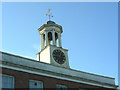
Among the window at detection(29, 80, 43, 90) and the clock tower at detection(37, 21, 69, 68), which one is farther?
the clock tower at detection(37, 21, 69, 68)

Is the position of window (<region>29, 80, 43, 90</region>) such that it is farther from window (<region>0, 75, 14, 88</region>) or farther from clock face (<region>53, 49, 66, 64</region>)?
clock face (<region>53, 49, 66, 64</region>)

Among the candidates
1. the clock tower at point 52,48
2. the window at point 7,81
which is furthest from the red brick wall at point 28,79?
the clock tower at point 52,48

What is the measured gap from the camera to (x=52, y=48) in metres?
34.8

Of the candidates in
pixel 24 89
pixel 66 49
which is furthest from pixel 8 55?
pixel 66 49

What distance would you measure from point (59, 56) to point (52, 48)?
1388 mm

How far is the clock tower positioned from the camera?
34219 mm

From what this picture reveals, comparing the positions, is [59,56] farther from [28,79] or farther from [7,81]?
[7,81]

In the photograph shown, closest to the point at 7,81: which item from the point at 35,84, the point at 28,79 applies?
the point at 28,79

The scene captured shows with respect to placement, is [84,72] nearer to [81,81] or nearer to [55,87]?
[81,81]

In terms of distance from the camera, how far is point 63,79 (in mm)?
29094

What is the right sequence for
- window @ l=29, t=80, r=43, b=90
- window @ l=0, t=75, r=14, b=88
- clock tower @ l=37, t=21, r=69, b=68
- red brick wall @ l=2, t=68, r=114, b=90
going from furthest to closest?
clock tower @ l=37, t=21, r=69, b=68, window @ l=29, t=80, r=43, b=90, red brick wall @ l=2, t=68, r=114, b=90, window @ l=0, t=75, r=14, b=88

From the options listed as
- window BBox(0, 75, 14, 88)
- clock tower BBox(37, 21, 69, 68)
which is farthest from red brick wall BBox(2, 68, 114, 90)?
clock tower BBox(37, 21, 69, 68)

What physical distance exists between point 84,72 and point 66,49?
5.37 metres

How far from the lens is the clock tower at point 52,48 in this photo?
34.2 m
